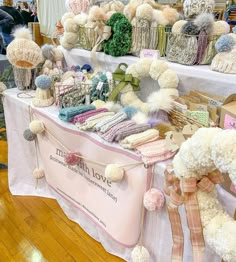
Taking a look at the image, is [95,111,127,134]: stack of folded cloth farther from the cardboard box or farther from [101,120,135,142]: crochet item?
the cardboard box

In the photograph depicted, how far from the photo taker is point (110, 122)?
1149 mm

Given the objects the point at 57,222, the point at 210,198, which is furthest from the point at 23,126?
the point at 210,198

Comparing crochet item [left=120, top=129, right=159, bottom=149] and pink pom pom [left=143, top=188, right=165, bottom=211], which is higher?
crochet item [left=120, top=129, right=159, bottom=149]

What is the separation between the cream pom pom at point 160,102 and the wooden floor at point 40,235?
73 cm

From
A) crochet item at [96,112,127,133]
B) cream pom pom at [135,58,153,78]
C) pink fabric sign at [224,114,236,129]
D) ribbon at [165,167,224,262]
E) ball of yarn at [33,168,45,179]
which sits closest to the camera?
ribbon at [165,167,224,262]

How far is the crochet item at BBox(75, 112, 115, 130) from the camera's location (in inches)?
46.7

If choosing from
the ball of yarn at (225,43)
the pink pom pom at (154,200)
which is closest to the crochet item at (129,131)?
the pink pom pom at (154,200)

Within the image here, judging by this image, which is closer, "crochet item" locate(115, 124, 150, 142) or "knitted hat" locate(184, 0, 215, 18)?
"crochet item" locate(115, 124, 150, 142)

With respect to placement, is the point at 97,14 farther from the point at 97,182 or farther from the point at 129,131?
the point at 97,182

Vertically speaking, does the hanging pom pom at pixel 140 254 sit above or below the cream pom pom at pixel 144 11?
below

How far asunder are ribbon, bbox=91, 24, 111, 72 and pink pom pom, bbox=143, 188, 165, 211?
85cm

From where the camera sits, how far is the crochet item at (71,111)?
1.26 meters

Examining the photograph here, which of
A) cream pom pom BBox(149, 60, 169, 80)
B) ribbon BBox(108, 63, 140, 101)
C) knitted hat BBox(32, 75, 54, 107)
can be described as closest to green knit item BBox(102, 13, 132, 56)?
ribbon BBox(108, 63, 140, 101)

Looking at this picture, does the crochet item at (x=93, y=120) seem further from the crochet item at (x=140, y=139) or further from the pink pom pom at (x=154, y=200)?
the pink pom pom at (x=154, y=200)
